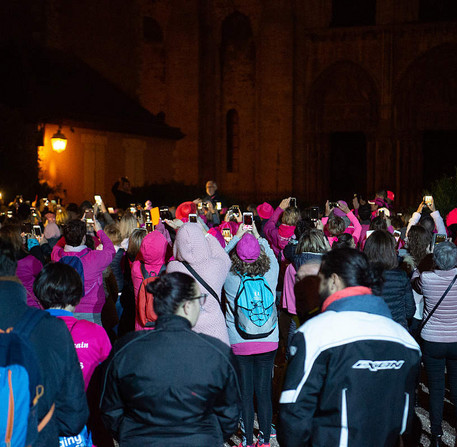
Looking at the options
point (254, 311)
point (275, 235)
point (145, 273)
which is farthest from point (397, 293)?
point (275, 235)

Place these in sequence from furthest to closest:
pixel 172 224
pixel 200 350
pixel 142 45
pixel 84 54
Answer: pixel 142 45 < pixel 84 54 < pixel 172 224 < pixel 200 350

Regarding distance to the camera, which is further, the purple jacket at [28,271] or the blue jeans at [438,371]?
the purple jacket at [28,271]

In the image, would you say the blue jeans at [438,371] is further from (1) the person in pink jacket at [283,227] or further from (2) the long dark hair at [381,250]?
(1) the person in pink jacket at [283,227]

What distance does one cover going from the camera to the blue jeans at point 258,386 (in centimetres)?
574

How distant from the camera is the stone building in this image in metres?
28.1

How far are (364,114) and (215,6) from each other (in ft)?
24.3

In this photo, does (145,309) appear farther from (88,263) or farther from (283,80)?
(283,80)

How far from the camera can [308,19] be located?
28.8 m

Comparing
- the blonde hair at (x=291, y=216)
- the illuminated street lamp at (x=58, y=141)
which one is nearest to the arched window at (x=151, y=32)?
the illuminated street lamp at (x=58, y=141)

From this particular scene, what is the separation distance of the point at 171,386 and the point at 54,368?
2.10 feet

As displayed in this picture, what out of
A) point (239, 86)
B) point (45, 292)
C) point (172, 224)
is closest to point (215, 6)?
point (239, 86)

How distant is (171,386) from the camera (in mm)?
3479

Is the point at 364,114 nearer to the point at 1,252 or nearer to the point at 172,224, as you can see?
the point at 172,224

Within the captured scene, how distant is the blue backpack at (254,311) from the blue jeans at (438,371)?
1.30m
